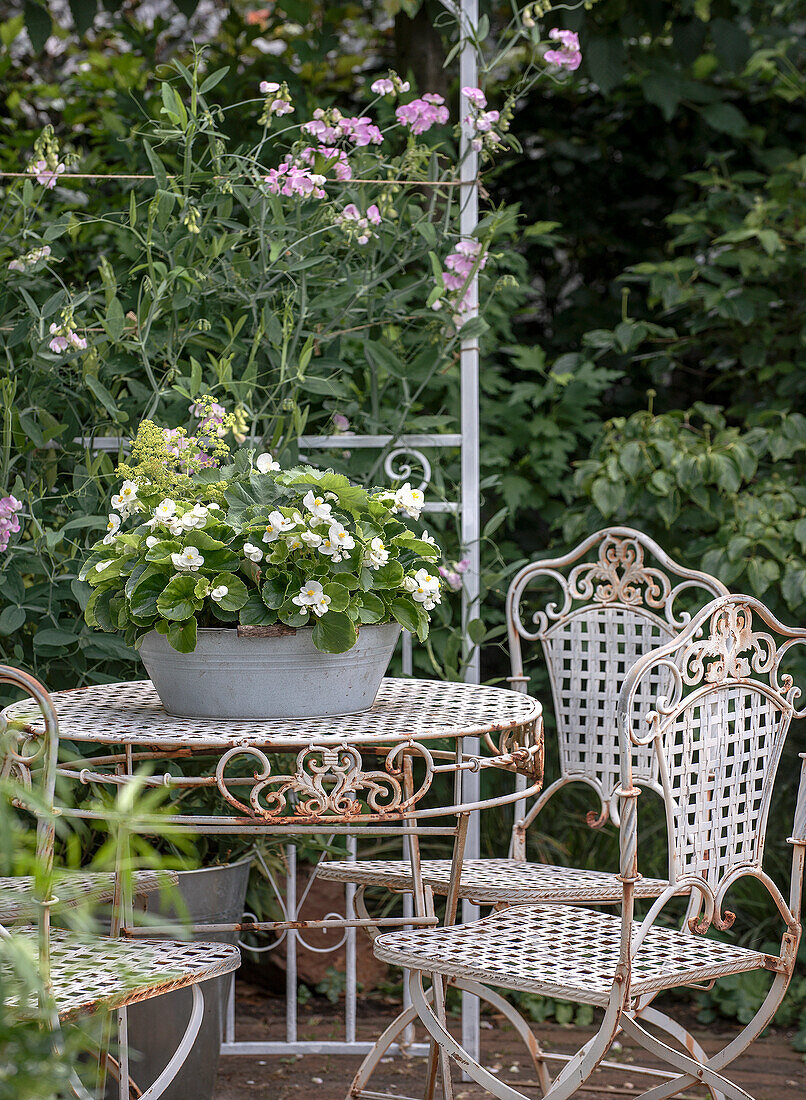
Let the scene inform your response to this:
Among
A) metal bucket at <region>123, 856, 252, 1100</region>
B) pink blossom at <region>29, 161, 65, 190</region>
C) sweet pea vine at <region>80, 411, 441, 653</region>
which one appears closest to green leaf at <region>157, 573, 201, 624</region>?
sweet pea vine at <region>80, 411, 441, 653</region>

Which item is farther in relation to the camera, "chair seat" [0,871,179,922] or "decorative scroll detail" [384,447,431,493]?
"decorative scroll detail" [384,447,431,493]

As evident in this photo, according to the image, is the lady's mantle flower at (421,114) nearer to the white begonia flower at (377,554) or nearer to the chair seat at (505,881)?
the white begonia flower at (377,554)

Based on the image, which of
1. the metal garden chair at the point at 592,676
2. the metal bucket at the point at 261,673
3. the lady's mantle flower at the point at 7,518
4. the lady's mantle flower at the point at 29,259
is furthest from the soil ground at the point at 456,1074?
the lady's mantle flower at the point at 29,259

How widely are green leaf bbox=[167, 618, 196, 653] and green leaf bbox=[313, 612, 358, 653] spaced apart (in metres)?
0.17

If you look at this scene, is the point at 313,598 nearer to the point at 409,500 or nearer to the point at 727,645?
the point at 409,500

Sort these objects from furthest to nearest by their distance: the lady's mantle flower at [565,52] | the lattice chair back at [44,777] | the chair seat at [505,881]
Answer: the lady's mantle flower at [565,52] < the chair seat at [505,881] < the lattice chair back at [44,777]

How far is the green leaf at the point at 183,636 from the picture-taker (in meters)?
1.72

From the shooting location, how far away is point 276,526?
5.61 feet

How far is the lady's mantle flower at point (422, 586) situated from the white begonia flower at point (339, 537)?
0.13 metres

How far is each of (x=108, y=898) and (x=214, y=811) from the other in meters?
0.35

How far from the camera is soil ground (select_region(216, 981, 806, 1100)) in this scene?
2619mm

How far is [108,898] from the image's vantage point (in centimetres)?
229

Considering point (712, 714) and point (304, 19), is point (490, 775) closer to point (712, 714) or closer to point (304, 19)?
point (712, 714)

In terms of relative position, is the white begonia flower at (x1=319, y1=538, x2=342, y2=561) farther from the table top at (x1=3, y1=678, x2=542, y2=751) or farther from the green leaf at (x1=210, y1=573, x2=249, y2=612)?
the table top at (x1=3, y1=678, x2=542, y2=751)
